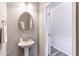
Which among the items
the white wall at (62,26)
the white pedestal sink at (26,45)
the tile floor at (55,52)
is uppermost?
the white wall at (62,26)

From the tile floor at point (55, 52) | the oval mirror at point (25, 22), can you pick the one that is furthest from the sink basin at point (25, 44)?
the tile floor at point (55, 52)

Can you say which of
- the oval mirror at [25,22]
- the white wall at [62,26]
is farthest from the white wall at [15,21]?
the white wall at [62,26]

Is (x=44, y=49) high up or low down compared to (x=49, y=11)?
down

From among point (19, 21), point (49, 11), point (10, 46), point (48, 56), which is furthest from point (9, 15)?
point (48, 56)

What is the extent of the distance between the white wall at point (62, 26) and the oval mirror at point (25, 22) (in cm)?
31

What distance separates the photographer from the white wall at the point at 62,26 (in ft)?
4.33

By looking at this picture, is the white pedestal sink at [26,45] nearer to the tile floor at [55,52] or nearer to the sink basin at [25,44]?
the sink basin at [25,44]

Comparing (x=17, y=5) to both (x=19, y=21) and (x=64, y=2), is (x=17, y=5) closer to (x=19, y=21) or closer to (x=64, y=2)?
→ (x=19, y=21)

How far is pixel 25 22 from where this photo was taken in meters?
1.39

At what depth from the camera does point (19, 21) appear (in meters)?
1.38

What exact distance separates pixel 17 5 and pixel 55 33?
0.66m

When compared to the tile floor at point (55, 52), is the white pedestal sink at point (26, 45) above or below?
above

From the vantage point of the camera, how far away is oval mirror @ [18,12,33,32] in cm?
138

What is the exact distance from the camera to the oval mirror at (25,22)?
138 centimetres
